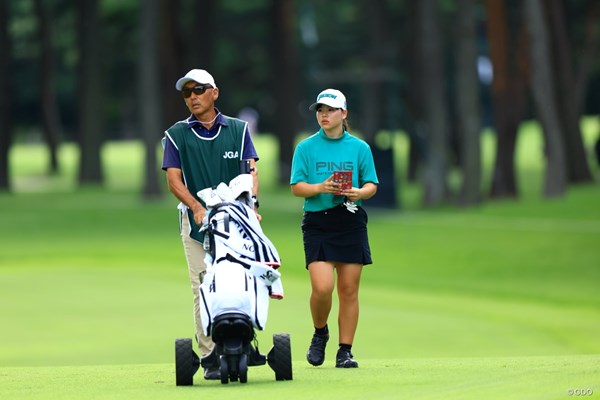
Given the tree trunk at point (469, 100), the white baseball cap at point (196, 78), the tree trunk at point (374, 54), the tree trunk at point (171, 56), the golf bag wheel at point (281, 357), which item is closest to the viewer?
the golf bag wheel at point (281, 357)

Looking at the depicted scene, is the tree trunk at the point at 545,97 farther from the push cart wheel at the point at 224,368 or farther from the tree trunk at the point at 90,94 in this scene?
the push cart wheel at the point at 224,368

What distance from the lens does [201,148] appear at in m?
10.1

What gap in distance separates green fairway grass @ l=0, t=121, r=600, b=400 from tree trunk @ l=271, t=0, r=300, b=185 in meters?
12.1

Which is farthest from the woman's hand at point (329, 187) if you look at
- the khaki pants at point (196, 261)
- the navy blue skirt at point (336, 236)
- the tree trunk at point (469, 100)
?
the tree trunk at point (469, 100)

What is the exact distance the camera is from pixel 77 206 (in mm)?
43188

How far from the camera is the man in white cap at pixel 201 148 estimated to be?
1009cm

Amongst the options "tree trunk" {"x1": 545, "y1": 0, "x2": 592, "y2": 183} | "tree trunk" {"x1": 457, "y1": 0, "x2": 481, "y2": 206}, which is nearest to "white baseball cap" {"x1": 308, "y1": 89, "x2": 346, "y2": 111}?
"tree trunk" {"x1": 457, "y1": 0, "x2": 481, "y2": 206}

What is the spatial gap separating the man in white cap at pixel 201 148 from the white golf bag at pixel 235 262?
1.25 ft

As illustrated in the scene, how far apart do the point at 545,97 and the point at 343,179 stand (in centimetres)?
2342

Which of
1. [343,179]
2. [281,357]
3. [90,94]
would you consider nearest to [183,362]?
[281,357]

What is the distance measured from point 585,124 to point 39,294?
64.7 m

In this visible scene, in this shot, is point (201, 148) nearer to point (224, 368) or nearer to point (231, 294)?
point (231, 294)

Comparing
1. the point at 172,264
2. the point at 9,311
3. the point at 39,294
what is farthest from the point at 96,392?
the point at 172,264

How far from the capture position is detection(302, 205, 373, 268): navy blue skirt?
10695mm
